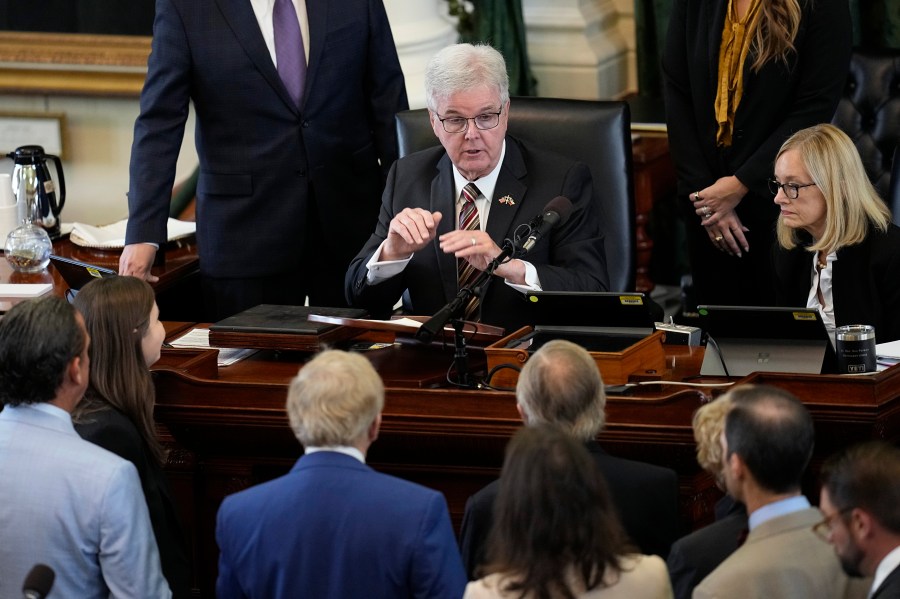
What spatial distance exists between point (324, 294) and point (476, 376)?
134 centimetres

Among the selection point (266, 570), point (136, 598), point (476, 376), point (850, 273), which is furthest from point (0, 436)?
point (850, 273)

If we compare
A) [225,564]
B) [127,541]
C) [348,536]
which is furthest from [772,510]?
[127,541]

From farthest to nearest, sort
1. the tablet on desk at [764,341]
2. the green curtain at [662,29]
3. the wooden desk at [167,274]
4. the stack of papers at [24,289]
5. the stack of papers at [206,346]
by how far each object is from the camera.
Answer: the green curtain at [662,29] < the wooden desk at [167,274] < the stack of papers at [24,289] < the stack of papers at [206,346] < the tablet on desk at [764,341]

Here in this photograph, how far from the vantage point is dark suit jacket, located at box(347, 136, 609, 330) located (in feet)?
12.5

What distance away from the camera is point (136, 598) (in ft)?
8.46

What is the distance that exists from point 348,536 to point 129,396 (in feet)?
2.58

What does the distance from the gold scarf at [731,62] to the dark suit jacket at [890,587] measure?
237 centimetres

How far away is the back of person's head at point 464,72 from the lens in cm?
367

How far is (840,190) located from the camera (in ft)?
12.0

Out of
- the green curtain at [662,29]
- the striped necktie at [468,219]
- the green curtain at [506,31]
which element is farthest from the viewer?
the green curtain at [506,31]

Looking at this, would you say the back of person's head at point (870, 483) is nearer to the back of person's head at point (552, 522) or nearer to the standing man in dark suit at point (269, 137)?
the back of person's head at point (552, 522)

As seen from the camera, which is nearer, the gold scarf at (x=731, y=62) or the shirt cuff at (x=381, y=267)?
the shirt cuff at (x=381, y=267)

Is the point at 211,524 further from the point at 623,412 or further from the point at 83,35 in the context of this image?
the point at 83,35

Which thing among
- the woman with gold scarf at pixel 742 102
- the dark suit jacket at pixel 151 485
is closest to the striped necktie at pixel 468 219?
the woman with gold scarf at pixel 742 102
